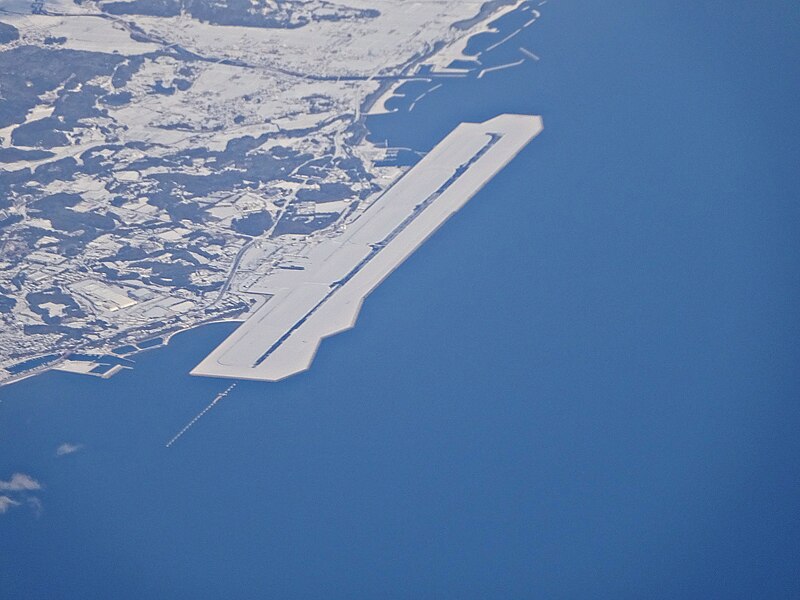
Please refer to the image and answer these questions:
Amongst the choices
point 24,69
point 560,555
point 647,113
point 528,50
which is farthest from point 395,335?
point 24,69

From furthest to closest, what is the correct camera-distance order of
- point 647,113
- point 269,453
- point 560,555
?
point 647,113
point 269,453
point 560,555

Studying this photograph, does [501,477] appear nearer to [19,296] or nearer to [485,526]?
[485,526]

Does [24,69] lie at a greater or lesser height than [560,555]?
greater

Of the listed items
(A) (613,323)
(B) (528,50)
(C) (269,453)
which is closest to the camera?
(C) (269,453)

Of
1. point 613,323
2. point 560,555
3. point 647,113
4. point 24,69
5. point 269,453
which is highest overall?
point 24,69

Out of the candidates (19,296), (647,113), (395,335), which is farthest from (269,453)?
(647,113)

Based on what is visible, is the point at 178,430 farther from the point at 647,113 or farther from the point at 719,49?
the point at 719,49

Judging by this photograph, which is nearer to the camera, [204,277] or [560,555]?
[560,555]
